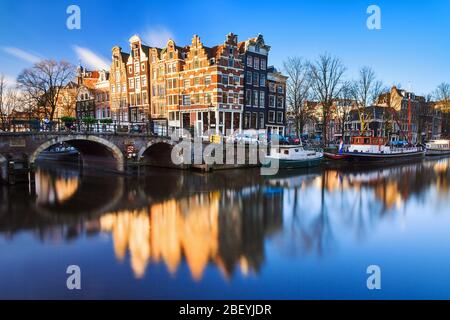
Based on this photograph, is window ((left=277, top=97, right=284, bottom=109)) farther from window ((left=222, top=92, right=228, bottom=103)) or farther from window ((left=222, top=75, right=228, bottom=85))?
window ((left=222, top=75, right=228, bottom=85))

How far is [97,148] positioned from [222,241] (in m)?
21.7

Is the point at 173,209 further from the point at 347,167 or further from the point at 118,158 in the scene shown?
the point at 347,167

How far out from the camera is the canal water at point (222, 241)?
805 centimetres

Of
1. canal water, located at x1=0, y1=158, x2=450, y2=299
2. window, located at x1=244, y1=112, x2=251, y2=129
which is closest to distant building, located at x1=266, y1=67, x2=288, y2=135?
window, located at x1=244, y1=112, x2=251, y2=129

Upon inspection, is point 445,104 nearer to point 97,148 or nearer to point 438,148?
point 438,148

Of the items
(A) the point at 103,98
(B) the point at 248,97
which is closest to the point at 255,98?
(B) the point at 248,97

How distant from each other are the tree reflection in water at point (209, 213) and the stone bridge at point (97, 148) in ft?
6.60

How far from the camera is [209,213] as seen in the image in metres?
15.1

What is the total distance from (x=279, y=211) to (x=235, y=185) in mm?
7196

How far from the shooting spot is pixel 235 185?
22594mm

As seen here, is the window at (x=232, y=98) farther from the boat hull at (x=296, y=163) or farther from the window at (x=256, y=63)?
the boat hull at (x=296, y=163)

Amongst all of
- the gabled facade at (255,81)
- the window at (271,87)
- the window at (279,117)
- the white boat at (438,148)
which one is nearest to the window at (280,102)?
the window at (279,117)

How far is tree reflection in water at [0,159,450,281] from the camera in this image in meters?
10.3

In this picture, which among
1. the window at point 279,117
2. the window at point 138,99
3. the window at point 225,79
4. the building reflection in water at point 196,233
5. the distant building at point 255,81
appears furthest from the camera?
the window at point 279,117
